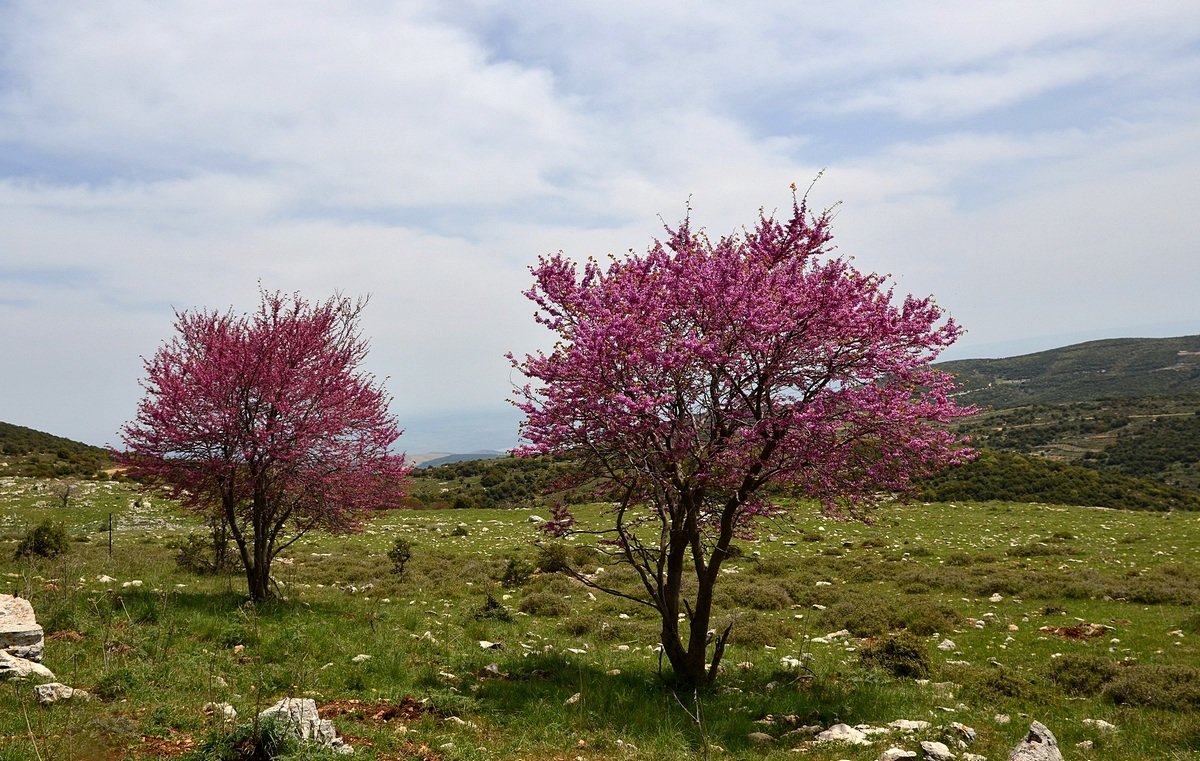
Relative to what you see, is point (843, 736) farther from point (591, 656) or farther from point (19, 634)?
point (19, 634)

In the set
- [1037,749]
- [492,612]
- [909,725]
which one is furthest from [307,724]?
[492,612]

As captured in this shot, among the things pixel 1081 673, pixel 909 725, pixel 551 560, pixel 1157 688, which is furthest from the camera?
pixel 551 560

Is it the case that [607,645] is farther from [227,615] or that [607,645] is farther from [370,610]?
[227,615]

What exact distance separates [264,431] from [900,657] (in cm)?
1446

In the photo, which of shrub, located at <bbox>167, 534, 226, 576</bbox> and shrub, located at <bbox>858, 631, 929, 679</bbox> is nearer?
shrub, located at <bbox>858, 631, 929, 679</bbox>

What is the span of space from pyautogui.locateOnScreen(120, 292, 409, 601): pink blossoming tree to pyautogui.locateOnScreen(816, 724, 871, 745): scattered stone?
1184 cm

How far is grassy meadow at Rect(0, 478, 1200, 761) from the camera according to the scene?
8.48 metres

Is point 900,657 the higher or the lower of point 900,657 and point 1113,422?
the higher

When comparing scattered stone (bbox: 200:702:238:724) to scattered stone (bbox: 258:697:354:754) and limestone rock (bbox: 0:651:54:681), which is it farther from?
limestone rock (bbox: 0:651:54:681)

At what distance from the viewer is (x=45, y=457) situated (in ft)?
200

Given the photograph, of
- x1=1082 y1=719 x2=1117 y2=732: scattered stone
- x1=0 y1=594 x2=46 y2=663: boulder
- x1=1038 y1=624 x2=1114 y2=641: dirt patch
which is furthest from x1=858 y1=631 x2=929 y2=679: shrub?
x1=0 y1=594 x2=46 y2=663: boulder

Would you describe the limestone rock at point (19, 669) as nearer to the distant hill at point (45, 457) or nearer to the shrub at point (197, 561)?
the shrub at point (197, 561)

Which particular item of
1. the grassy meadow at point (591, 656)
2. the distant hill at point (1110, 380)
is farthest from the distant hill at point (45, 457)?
the distant hill at point (1110, 380)

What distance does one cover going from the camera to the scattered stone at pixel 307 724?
6605 millimetres
